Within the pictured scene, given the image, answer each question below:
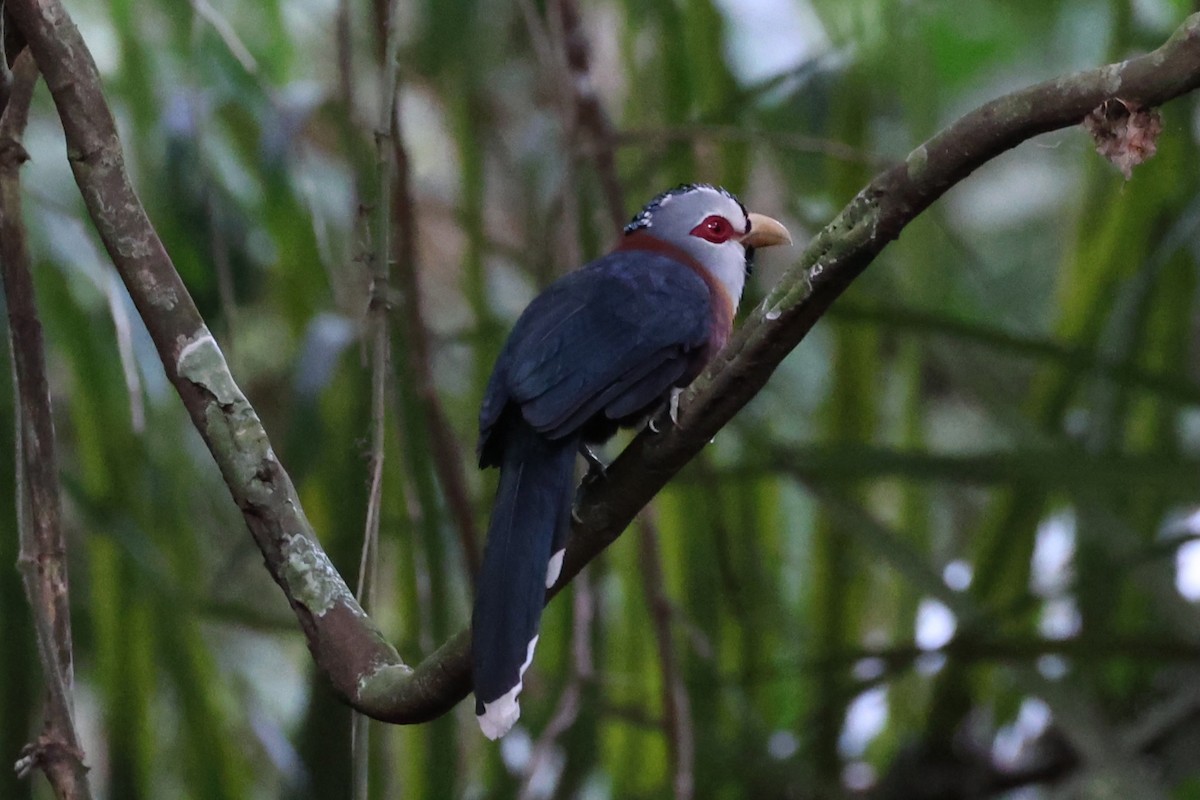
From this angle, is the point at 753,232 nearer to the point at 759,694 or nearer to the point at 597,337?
the point at 597,337

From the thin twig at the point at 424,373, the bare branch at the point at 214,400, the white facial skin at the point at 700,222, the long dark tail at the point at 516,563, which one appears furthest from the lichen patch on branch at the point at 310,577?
the white facial skin at the point at 700,222

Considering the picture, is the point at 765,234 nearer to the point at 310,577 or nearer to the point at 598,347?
the point at 598,347

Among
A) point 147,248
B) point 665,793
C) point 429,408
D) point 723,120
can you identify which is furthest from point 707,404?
point 665,793

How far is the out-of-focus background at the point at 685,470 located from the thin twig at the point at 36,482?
0.41m

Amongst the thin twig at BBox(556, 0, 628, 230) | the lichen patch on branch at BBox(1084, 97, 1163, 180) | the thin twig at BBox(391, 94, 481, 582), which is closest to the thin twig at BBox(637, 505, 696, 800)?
the thin twig at BBox(391, 94, 481, 582)

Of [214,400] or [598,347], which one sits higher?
[598,347]

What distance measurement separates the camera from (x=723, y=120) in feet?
8.67

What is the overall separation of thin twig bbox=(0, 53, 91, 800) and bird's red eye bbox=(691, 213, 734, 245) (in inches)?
47.7

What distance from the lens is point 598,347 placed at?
1.89m

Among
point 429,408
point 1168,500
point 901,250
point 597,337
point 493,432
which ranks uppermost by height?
point 901,250

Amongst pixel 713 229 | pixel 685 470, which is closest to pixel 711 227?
pixel 713 229

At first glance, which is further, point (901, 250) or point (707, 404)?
Result: point (901, 250)

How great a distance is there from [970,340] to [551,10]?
3.08 ft

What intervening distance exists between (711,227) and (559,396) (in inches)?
30.4
